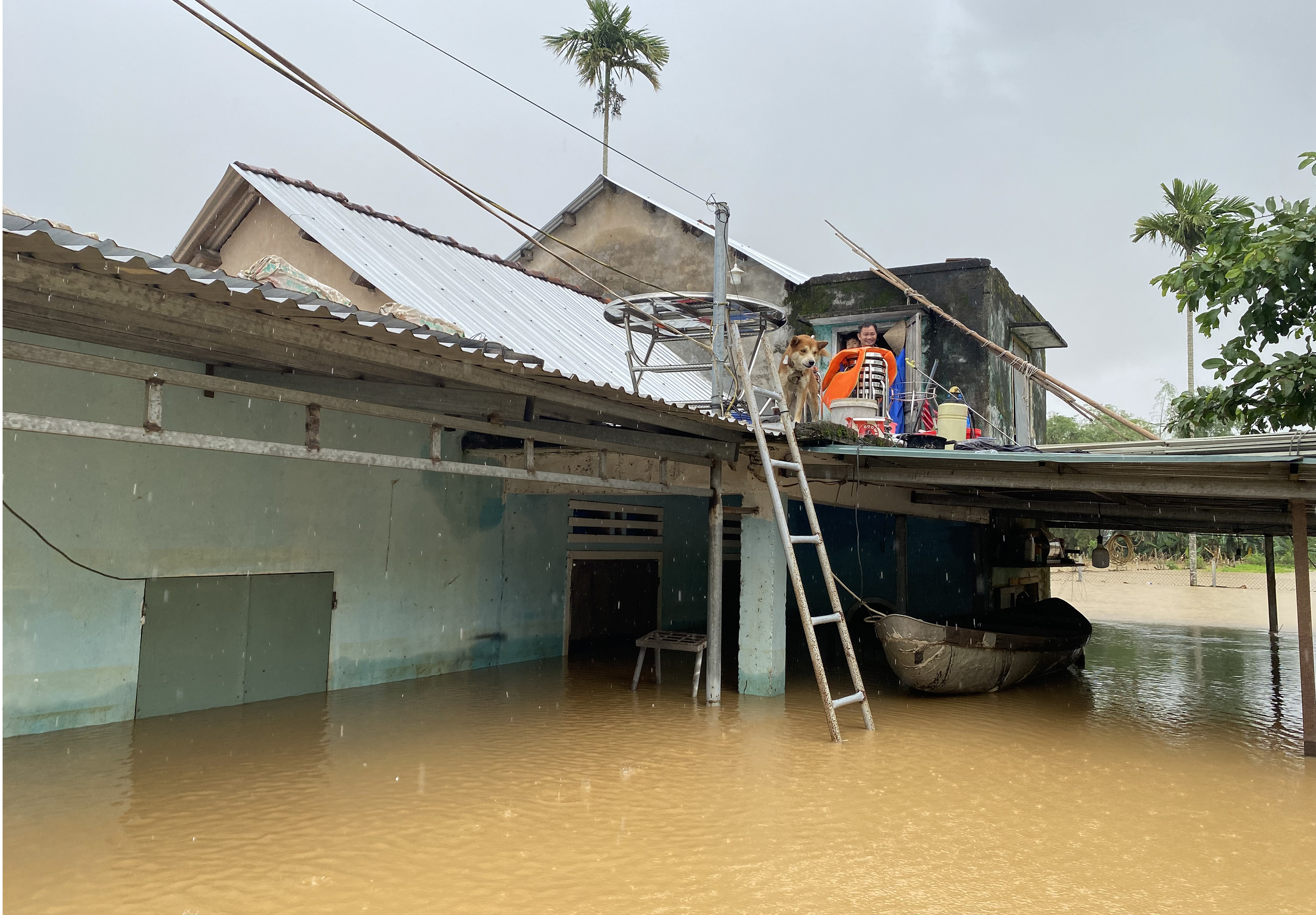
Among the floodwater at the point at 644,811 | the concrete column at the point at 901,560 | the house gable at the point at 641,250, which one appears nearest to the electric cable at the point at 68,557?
the floodwater at the point at 644,811

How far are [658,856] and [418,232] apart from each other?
11.8 m

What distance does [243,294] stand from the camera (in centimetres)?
422

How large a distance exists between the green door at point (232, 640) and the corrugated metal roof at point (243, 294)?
14.5 feet

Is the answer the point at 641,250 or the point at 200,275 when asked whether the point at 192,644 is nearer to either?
the point at 200,275

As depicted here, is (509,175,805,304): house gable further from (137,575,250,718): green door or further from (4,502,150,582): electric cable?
(4,502,150,582): electric cable

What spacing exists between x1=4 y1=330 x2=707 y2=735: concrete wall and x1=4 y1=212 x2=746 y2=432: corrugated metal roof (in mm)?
3329

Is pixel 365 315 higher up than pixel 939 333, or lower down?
lower down

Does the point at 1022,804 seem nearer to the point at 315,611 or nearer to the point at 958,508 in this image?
the point at 315,611

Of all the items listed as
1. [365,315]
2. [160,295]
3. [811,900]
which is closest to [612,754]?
[811,900]

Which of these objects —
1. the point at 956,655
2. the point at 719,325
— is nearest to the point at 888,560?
the point at 956,655

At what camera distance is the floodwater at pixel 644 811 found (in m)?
4.85

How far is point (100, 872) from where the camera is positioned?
487 cm

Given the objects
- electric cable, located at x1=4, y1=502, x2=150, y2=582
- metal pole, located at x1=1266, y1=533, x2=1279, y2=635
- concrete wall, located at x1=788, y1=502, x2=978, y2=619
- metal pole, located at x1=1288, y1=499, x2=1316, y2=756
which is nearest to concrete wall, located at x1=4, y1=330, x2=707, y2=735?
electric cable, located at x1=4, y1=502, x2=150, y2=582

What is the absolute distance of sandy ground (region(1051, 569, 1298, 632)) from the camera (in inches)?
976
